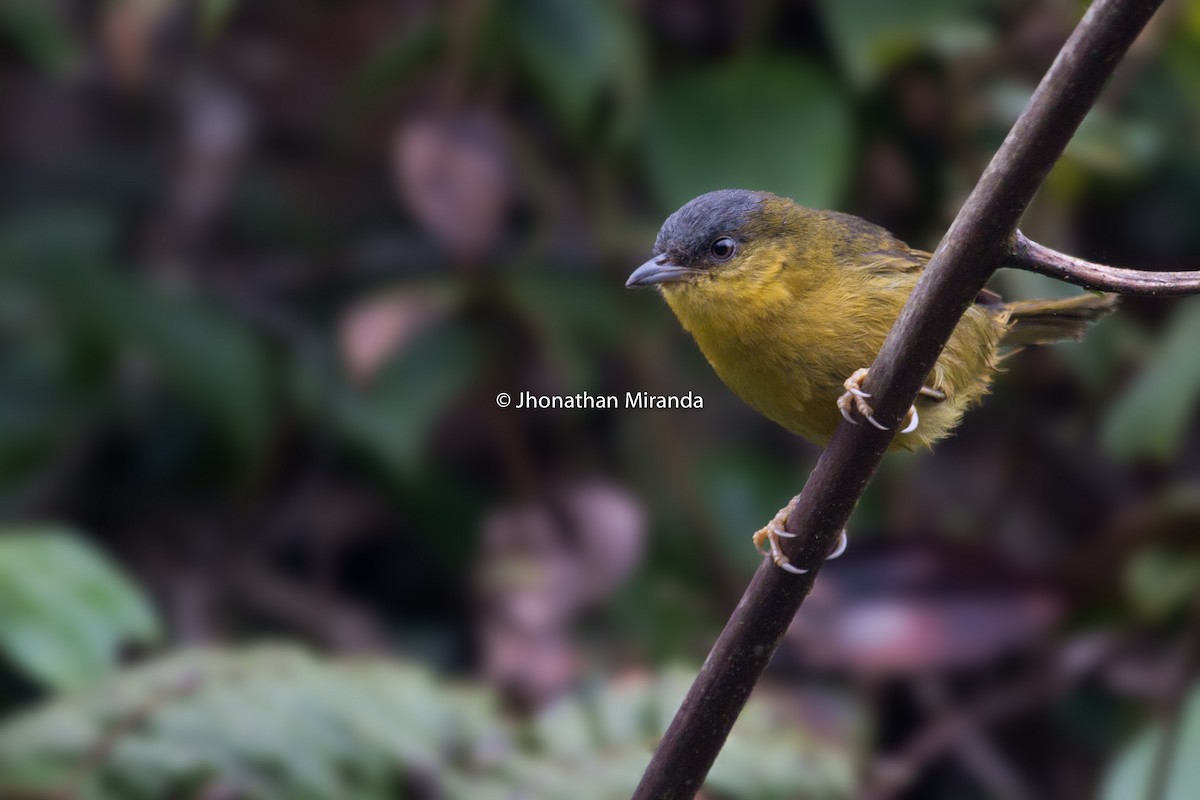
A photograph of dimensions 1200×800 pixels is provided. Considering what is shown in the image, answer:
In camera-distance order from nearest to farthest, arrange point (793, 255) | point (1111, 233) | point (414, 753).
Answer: point (793, 255), point (414, 753), point (1111, 233)

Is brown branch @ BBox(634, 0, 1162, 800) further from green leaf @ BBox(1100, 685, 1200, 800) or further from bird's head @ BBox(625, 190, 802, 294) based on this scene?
green leaf @ BBox(1100, 685, 1200, 800)

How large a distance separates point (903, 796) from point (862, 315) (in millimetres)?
2294

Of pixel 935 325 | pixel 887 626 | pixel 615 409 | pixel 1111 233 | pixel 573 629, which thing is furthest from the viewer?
pixel 1111 233

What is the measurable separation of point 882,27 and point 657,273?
1574 mm

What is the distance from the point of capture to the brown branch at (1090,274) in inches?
45.2

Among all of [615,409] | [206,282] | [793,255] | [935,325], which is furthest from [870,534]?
[935,325]

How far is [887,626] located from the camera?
3094mm

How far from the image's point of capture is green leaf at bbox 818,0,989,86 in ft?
10.5

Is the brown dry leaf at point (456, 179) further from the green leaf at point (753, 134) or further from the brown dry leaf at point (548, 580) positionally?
the brown dry leaf at point (548, 580)

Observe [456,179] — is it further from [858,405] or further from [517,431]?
[858,405]

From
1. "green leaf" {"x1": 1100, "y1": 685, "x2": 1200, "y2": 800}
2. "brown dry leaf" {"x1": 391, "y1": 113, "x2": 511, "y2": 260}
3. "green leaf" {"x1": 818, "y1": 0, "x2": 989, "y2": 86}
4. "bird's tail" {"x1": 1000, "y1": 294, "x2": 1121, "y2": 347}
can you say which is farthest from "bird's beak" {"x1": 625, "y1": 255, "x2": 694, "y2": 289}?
"green leaf" {"x1": 818, "y1": 0, "x2": 989, "y2": 86}

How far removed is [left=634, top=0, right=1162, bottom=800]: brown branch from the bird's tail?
0.96 m

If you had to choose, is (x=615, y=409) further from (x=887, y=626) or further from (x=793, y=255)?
(x=793, y=255)

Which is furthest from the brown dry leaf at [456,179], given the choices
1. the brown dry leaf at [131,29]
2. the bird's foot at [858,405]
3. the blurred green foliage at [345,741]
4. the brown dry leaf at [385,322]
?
the bird's foot at [858,405]
